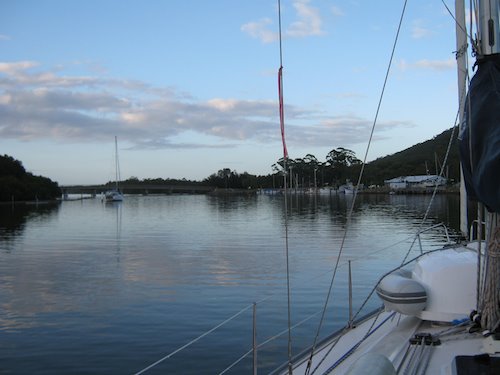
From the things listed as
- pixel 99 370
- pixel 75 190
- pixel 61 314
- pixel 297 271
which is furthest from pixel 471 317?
pixel 75 190

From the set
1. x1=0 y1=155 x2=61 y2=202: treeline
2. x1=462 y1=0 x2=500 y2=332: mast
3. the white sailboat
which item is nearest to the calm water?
the white sailboat

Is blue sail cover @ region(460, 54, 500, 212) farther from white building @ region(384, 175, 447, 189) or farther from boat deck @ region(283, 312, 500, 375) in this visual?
white building @ region(384, 175, 447, 189)

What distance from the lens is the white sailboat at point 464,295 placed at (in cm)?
455

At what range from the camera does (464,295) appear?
5672 mm

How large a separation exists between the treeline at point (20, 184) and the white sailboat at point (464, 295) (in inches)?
4825

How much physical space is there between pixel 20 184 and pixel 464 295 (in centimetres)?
12930

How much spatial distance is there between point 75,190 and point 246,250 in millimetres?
173088

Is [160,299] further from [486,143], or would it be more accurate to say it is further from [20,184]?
[20,184]

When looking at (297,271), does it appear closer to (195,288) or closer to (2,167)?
(195,288)

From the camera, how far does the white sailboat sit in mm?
4551

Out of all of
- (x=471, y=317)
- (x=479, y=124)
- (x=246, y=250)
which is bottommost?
(x=246, y=250)

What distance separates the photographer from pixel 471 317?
5.26m

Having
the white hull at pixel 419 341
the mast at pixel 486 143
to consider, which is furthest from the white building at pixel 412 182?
the mast at pixel 486 143

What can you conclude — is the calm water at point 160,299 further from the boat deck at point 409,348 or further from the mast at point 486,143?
the mast at point 486,143
